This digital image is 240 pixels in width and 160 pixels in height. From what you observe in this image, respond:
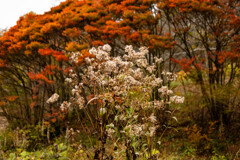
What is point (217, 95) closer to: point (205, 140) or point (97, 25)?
point (205, 140)

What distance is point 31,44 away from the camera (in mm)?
7504

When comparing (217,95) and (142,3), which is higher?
(142,3)

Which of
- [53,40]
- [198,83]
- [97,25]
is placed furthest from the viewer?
[53,40]

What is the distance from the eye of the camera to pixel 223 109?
6.38m

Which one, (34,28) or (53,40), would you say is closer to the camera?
(34,28)

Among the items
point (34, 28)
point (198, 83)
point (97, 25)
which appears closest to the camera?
point (198, 83)

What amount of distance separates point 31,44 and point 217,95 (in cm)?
670

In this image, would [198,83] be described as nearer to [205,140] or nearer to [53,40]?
[205,140]

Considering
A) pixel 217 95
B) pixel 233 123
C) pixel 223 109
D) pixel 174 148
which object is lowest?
pixel 174 148

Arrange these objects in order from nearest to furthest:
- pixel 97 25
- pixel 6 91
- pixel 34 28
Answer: pixel 97 25, pixel 34 28, pixel 6 91

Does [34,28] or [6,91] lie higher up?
[34,28]

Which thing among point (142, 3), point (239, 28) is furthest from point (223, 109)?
point (142, 3)

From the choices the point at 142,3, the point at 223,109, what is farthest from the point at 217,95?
the point at 142,3

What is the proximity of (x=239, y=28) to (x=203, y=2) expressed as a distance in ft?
4.48
